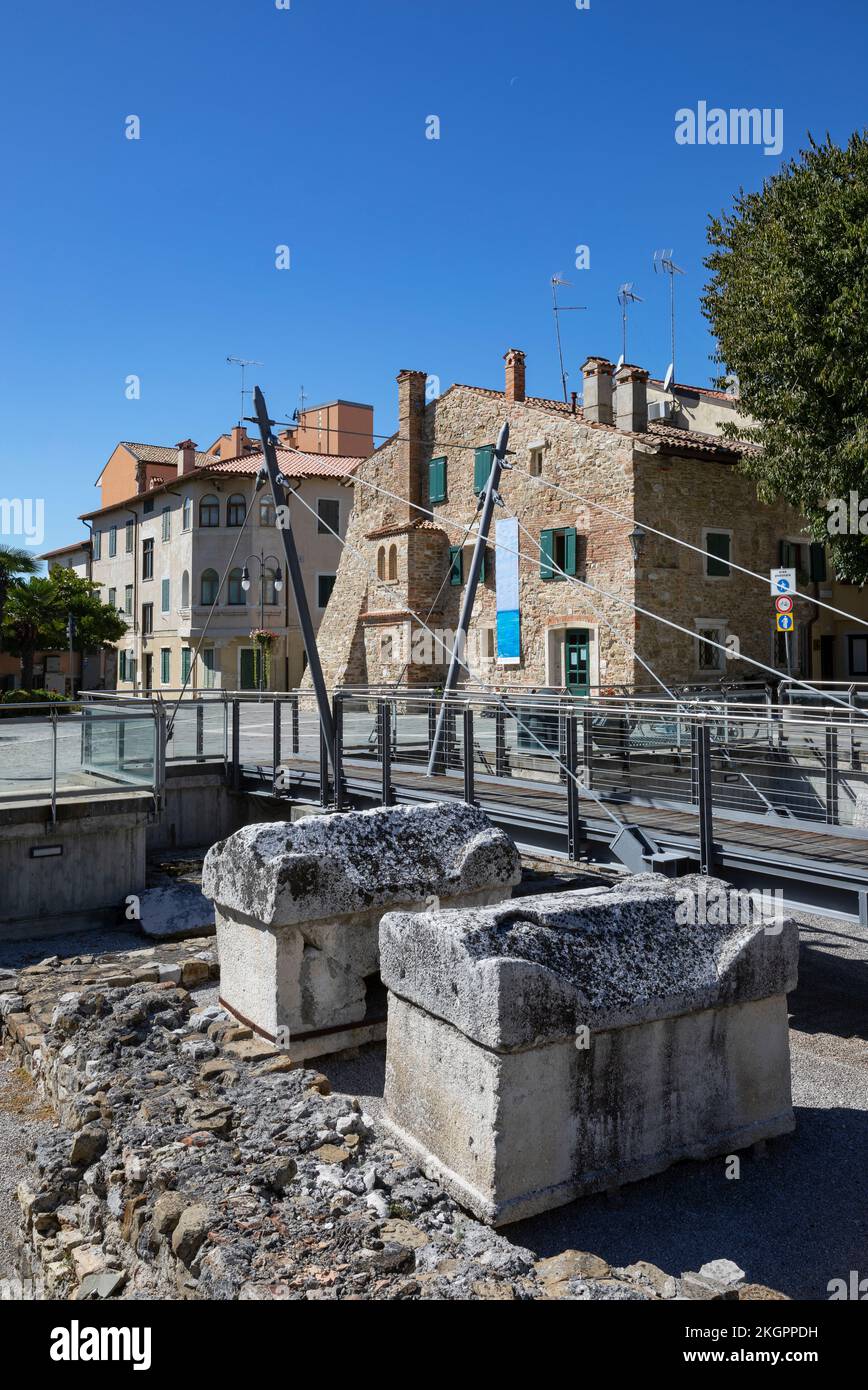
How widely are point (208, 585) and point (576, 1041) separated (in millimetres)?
38986

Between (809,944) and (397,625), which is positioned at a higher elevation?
(397,625)

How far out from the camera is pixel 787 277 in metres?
18.7

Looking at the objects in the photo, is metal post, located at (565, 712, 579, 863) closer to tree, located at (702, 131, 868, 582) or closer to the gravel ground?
the gravel ground

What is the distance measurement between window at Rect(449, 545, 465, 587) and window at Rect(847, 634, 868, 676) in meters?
11.8

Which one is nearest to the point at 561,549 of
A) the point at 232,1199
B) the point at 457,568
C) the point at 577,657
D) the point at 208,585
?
the point at 577,657

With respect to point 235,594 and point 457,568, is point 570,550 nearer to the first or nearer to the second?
point 457,568

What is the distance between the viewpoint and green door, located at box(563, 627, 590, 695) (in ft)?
86.6

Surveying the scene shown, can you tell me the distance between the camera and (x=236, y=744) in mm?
16531

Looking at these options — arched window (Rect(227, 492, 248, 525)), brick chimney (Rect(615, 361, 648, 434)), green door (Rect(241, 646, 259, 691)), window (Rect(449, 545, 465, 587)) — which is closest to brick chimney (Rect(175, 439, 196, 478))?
arched window (Rect(227, 492, 248, 525))

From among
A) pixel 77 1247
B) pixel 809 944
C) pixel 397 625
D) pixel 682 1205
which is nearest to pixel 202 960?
pixel 77 1247

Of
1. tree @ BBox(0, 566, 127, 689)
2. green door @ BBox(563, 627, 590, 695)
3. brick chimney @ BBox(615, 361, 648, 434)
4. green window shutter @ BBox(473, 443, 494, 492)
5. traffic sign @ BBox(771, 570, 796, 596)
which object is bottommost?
green door @ BBox(563, 627, 590, 695)

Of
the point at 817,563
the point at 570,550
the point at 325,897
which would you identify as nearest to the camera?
the point at 325,897
